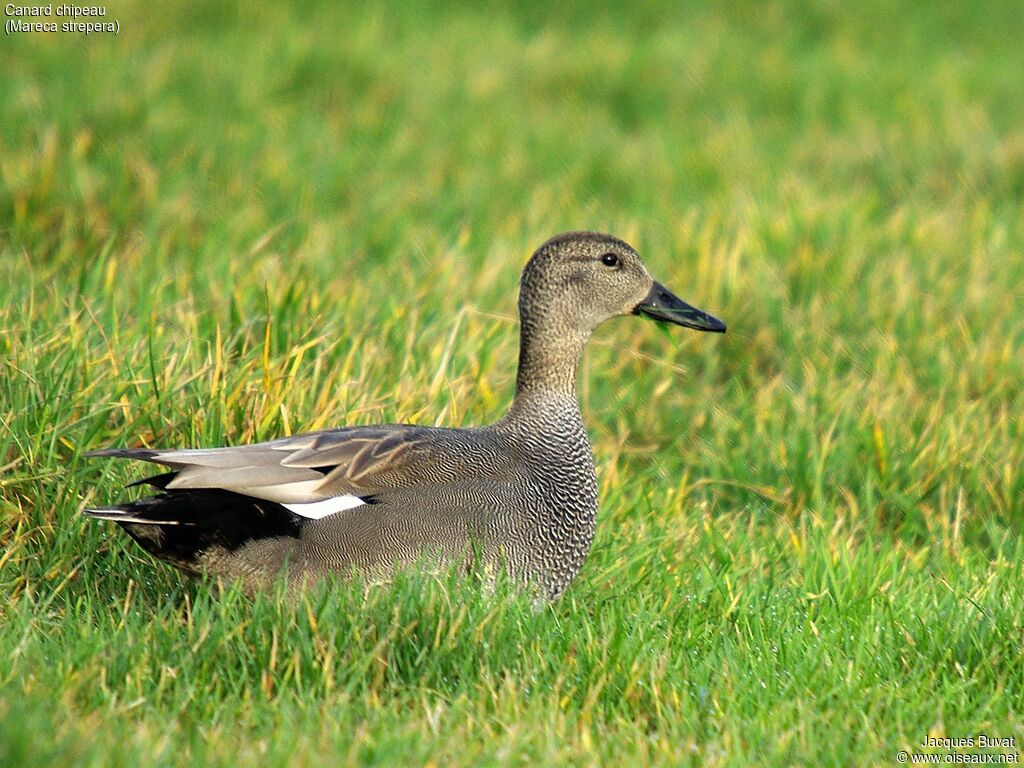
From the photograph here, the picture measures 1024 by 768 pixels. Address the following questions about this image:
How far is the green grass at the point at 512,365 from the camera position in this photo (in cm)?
296

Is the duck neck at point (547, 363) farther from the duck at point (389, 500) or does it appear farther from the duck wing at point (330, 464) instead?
the duck wing at point (330, 464)

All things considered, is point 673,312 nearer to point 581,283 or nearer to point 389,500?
point 581,283

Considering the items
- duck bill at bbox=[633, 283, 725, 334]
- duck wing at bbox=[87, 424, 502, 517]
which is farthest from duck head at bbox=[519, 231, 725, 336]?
duck wing at bbox=[87, 424, 502, 517]

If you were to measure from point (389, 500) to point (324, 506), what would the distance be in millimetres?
156

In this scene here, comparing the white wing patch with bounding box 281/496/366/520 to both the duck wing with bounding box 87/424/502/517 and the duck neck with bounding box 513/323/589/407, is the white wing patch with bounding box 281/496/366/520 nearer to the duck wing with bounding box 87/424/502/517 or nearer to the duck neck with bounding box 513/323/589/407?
the duck wing with bounding box 87/424/502/517

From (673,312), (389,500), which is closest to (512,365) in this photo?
(673,312)

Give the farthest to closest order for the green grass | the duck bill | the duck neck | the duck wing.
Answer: the duck bill
the duck neck
the duck wing
the green grass

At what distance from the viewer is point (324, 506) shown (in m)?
3.39

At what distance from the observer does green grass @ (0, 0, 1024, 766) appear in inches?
116

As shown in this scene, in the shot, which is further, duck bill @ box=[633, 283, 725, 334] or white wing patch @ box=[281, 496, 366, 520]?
duck bill @ box=[633, 283, 725, 334]

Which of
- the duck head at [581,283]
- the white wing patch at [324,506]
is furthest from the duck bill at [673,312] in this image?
the white wing patch at [324,506]

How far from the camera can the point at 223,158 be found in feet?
22.7

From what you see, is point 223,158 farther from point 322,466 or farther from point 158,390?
point 322,466

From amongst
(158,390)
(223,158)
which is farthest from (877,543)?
(223,158)
